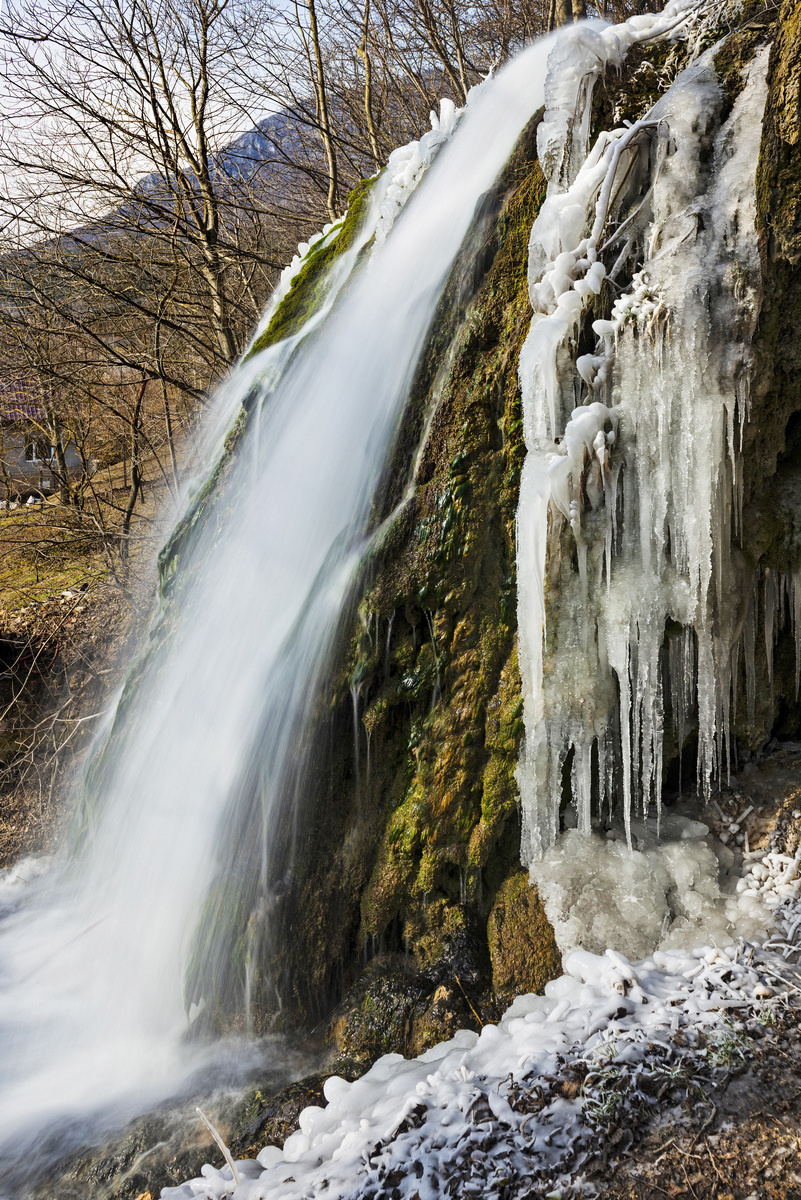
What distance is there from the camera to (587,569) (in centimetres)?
290

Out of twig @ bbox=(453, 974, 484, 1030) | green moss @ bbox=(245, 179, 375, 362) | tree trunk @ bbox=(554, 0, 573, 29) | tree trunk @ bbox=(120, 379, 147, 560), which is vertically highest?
tree trunk @ bbox=(554, 0, 573, 29)

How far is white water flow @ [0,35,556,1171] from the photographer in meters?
3.51

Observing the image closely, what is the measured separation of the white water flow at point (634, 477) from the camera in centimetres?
263

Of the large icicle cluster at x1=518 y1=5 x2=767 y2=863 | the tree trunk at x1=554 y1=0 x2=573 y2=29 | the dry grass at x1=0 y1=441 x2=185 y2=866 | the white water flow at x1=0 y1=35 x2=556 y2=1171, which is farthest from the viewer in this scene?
the tree trunk at x1=554 y1=0 x2=573 y2=29

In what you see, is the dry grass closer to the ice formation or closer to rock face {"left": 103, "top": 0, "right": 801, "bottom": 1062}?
rock face {"left": 103, "top": 0, "right": 801, "bottom": 1062}

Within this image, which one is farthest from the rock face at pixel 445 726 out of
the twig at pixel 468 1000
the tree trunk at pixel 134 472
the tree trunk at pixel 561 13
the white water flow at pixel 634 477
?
the tree trunk at pixel 134 472

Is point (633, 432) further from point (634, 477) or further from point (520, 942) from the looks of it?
point (520, 942)

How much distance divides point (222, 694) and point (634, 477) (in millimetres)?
2600

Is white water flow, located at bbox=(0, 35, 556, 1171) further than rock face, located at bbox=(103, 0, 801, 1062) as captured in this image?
Yes

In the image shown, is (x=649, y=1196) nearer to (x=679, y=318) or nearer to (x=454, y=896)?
(x=454, y=896)

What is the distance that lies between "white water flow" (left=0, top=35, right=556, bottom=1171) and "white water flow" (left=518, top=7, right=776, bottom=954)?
1.14m

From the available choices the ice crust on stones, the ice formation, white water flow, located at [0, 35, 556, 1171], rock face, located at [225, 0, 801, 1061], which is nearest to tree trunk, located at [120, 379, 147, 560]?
white water flow, located at [0, 35, 556, 1171]

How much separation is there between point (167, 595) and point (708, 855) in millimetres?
4029

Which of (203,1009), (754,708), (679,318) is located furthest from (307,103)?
(203,1009)
